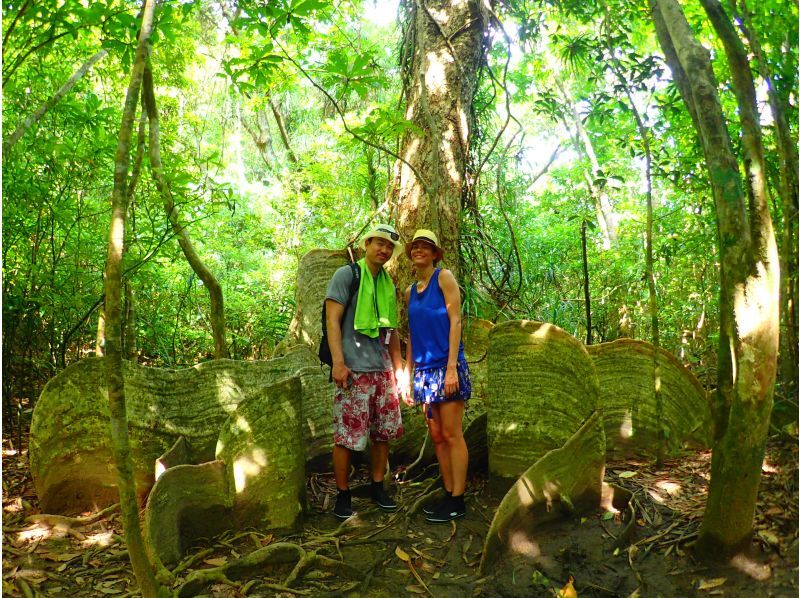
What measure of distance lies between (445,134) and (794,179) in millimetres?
2371

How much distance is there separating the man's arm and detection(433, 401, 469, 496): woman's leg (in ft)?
1.87

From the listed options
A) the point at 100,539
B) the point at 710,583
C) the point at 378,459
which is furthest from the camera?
the point at 378,459

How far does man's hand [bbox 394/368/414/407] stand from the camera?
3598mm

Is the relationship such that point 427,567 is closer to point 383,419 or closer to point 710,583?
point 383,419

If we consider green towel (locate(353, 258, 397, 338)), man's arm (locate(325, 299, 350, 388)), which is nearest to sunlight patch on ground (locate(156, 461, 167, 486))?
man's arm (locate(325, 299, 350, 388))

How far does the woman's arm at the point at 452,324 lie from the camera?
3150 millimetres

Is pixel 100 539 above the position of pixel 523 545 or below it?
above

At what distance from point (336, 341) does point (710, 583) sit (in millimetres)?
2106

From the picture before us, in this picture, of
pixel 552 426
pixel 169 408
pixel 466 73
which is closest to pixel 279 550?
pixel 169 408

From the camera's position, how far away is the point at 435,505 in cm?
337

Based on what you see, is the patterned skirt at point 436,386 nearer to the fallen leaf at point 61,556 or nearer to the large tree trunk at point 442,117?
the large tree trunk at point 442,117

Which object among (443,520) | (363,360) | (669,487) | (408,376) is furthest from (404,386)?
Result: (669,487)

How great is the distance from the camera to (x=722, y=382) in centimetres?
245

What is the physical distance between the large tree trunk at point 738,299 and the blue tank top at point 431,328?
140 cm
